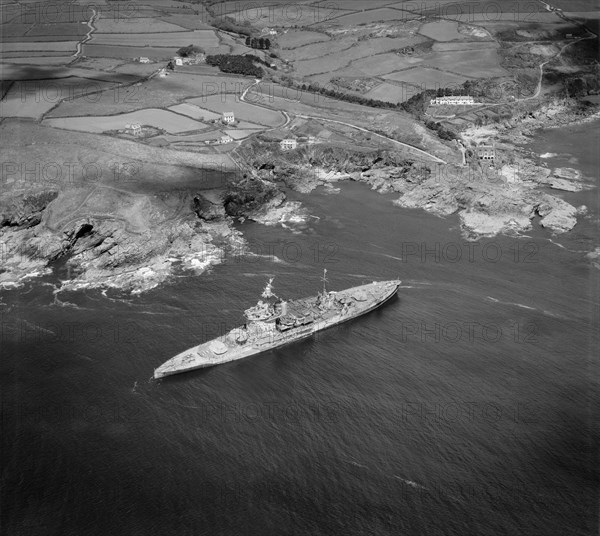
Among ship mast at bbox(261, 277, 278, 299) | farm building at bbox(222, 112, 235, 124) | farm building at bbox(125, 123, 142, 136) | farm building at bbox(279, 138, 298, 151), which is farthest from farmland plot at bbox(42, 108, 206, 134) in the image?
ship mast at bbox(261, 277, 278, 299)

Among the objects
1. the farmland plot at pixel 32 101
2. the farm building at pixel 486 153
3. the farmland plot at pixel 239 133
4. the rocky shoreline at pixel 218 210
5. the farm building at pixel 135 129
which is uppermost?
the farmland plot at pixel 32 101

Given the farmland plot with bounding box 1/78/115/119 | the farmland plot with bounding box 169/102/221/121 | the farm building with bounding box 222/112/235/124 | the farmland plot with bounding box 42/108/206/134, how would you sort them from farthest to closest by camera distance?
1. the farmland plot with bounding box 169/102/221/121
2. the farmland plot with bounding box 1/78/115/119
3. the farm building with bounding box 222/112/235/124
4. the farmland plot with bounding box 42/108/206/134

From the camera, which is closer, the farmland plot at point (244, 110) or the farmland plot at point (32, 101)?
the farmland plot at point (32, 101)

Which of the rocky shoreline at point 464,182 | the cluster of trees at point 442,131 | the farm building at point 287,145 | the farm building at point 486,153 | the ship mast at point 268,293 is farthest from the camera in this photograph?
the cluster of trees at point 442,131

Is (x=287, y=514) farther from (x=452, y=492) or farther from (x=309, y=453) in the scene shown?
(x=452, y=492)

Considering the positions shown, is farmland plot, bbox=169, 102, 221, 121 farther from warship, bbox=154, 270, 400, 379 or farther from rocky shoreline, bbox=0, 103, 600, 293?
warship, bbox=154, 270, 400, 379

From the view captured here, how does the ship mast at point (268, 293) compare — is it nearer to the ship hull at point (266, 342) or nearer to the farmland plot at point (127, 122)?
the ship hull at point (266, 342)

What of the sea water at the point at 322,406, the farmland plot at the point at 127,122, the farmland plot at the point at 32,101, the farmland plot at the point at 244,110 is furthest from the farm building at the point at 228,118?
the sea water at the point at 322,406
